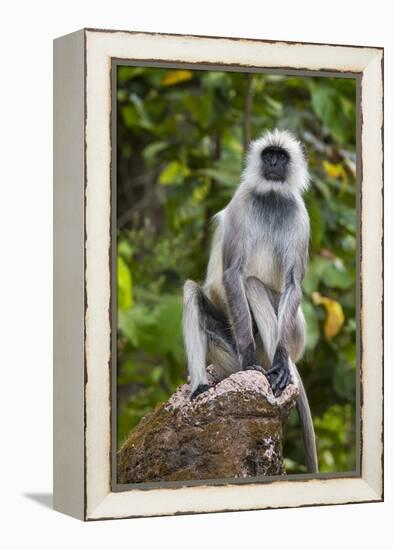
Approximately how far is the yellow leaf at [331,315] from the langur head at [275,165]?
2.33 metres

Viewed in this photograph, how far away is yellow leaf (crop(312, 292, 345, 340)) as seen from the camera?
10.6 metres

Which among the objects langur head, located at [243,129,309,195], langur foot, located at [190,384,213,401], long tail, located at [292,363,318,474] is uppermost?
Result: langur head, located at [243,129,309,195]

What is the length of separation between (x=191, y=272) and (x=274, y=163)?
224 centimetres

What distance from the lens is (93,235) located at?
7562 millimetres

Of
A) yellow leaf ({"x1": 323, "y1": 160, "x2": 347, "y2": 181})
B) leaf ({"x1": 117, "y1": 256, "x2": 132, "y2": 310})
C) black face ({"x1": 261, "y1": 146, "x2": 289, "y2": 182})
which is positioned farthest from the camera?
yellow leaf ({"x1": 323, "y1": 160, "x2": 347, "y2": 181})

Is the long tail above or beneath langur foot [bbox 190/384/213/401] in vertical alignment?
beneath

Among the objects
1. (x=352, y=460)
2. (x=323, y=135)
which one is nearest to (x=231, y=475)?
(x=352, y=460)

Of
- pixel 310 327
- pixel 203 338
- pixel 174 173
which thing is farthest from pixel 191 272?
pixel 203 338

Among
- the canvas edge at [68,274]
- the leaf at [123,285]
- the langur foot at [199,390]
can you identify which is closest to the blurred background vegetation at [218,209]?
the leaf at [123,285]

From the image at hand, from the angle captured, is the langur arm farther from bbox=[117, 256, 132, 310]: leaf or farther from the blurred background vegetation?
bbox=[117, 256, 132, 310]: leaf

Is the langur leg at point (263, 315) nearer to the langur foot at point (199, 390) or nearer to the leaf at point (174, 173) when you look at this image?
the langur foot at point (199, 390)

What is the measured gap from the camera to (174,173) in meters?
11.4

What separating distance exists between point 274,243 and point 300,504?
1569 mm

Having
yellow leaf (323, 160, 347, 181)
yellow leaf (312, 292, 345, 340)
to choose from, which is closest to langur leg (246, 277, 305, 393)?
yellow leaf (312, 292, 345, 340)
